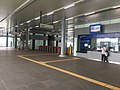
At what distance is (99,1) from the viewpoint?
787 centimetres

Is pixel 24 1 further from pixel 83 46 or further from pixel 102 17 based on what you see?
pixel 83 46

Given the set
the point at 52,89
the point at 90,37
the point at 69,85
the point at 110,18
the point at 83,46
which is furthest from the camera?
the point at 83,46

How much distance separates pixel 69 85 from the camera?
4.03 m

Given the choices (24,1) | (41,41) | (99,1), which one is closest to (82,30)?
(99,1)

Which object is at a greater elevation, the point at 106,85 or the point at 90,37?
the point at 90,37

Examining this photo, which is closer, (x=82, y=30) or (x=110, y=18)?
(x=110, y=18)

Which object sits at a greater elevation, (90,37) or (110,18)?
(110,18)

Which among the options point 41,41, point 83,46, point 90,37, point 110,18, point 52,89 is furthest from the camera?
point 41,41

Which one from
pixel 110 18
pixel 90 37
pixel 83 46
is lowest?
pixel 83 46

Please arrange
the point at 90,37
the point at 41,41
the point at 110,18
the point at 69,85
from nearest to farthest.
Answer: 1. the point at 69,85
2. the point at 110,18
3. the point at 90,37
4. the point at 41,41

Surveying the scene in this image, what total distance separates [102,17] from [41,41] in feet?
63.1

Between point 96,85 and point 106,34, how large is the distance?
9152 millimetres

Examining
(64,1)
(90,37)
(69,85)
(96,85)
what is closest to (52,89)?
(69,85)

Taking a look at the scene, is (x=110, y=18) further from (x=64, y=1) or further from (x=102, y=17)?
(x=64, y=1)
